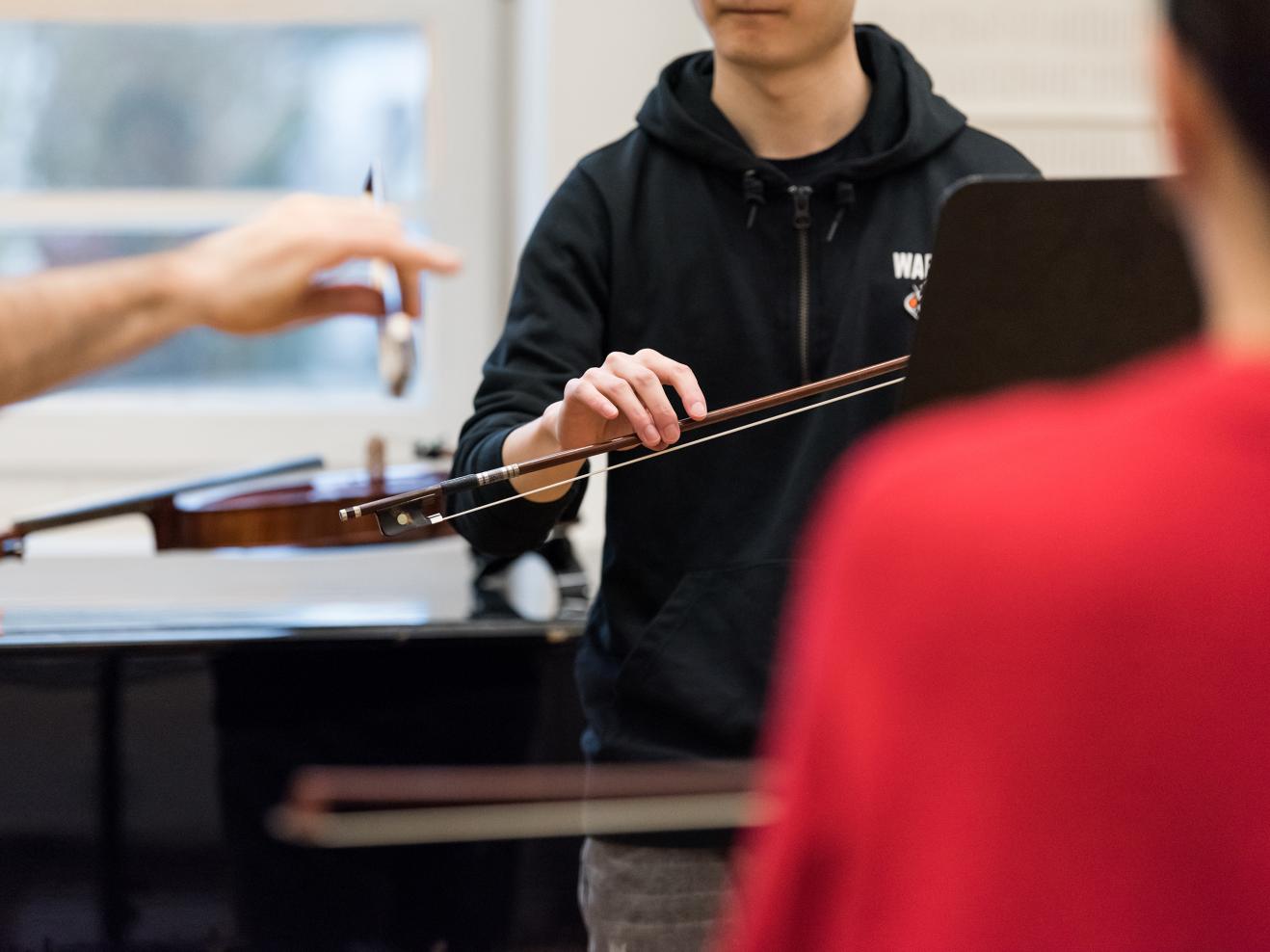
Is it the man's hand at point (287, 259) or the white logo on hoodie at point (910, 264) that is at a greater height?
the white logo on hoodie at point (910, 264)

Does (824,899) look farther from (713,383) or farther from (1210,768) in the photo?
(713,383)

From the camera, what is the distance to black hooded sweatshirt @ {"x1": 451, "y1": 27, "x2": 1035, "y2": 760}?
4.28 feet

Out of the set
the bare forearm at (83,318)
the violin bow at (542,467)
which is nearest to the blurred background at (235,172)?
the violin bow at (542,467)

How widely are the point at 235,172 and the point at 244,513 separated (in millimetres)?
1057

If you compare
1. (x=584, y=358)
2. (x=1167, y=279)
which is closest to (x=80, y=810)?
(x=584, y=358)

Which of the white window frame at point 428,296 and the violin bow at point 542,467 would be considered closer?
the violin bow at point 542,467

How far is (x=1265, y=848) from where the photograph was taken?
1.58 ft

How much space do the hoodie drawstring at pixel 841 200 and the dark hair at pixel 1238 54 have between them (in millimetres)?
854

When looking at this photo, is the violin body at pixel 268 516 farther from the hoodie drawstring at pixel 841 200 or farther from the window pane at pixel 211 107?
the window pane at pixel 211 107

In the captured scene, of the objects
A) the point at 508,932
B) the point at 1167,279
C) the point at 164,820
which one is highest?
the point at 1167,279

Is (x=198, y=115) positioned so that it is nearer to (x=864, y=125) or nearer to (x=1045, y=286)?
(x=864, y=125)

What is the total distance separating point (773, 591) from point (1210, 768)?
836 mm

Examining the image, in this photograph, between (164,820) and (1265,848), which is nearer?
(1265,848)

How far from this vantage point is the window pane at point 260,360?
114 inches
